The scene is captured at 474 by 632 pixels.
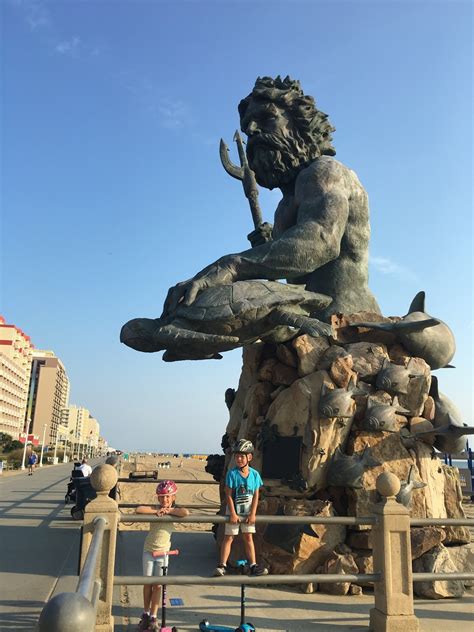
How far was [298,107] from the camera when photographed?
265 inches

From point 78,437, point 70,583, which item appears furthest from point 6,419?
point 70,583

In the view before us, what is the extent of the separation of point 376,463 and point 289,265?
2.40 metres

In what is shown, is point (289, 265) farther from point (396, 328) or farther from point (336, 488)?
point (336, 488)

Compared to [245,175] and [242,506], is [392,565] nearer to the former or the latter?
[242,506]

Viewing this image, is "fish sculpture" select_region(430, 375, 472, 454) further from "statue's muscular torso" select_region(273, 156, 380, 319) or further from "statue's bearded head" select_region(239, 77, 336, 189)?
"statue's bearded head" select_region(239, 77, 336, 189)

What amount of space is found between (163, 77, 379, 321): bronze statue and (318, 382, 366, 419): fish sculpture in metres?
1.24

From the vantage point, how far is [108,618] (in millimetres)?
3436

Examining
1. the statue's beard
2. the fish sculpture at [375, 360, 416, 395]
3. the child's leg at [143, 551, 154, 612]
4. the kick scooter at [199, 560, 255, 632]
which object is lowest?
the kick scooter at [199, 560, 255, 632]

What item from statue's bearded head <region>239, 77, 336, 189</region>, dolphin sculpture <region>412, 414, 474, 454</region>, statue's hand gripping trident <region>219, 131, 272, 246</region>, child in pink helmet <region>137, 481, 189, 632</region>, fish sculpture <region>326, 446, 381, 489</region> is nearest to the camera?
child in pink helmet <region>137, 481, 189, 632</region>

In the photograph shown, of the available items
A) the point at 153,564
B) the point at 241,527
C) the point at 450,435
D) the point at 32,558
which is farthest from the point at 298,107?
the point at 32,558

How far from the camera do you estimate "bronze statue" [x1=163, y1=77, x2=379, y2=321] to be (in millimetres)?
5918

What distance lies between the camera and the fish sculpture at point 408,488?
5.01 meters

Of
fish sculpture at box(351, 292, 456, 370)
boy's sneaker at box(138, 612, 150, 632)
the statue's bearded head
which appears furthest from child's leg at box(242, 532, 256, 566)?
the statue's bearded head

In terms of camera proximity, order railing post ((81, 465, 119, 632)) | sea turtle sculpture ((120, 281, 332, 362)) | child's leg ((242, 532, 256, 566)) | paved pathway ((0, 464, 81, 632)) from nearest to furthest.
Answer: railing post ((81, 465, 119, 632)) → child's leg ((242, 532, 256, 566)) → paved pathway ((0, 464, 81, 632)) → sea turtle sculpture ((120, 281, 332, 362))
